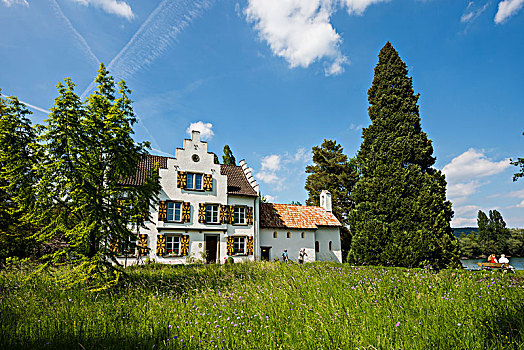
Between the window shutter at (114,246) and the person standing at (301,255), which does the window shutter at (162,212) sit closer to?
the person standing at (301,255)

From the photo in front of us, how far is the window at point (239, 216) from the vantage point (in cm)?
2730

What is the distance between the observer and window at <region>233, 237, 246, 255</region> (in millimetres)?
26766

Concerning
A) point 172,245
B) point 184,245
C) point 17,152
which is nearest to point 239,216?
point 184,245

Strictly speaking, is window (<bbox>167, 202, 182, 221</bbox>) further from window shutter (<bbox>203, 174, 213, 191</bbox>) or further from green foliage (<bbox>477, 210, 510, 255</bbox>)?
green foliage (<bbox>477, 210, 510, 255</bbox>)

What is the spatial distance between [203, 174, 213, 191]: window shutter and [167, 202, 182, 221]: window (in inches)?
107

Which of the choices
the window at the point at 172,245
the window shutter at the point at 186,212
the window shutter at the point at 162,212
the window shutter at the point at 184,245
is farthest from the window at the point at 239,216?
the window shutter at the point at 162,212

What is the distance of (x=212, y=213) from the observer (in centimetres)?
2650

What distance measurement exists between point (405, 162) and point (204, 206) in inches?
656

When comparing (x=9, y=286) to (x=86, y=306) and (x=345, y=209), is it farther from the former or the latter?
(x=345, y=209)

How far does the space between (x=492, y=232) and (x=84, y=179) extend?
275 ft

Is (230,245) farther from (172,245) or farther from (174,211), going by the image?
(174,211)

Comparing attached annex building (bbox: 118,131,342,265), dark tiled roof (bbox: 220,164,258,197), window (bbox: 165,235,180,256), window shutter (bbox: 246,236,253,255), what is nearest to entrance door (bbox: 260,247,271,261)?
attached annex building (bbox: 118,131,342,265)

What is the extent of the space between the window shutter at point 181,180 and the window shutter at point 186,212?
1.64 meters

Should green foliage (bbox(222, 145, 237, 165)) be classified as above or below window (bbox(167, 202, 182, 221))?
above
